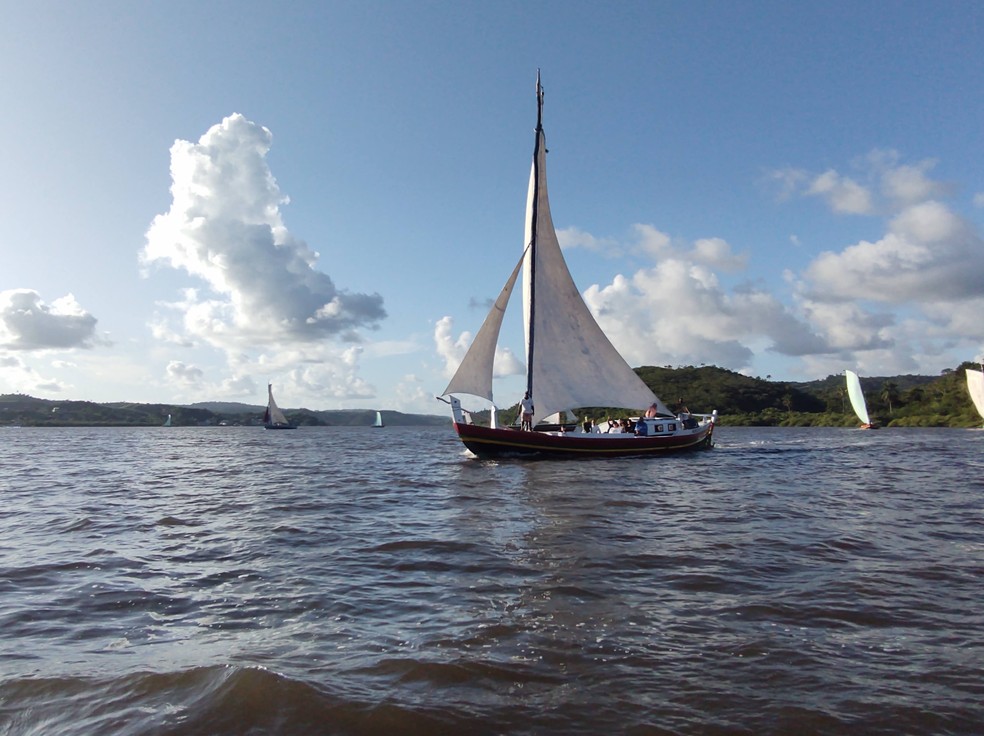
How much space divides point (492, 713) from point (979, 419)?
127 m

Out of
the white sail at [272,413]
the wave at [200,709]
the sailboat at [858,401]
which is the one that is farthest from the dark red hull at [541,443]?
the white sail at [272,413]

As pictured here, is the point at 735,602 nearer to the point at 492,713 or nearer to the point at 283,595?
the point at 492,713

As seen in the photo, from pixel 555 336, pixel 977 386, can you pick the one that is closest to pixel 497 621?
pixel 555 336

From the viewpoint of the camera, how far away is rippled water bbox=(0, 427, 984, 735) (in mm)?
5094

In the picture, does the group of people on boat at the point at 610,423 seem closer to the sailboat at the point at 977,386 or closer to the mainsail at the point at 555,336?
the mainsail at the point at 555,336

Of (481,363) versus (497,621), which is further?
(481,363)

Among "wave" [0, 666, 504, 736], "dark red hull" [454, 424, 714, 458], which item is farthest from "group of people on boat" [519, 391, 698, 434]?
"wave" [0, 666, 504, 736]

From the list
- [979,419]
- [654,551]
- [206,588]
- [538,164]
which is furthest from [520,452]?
[979,419]

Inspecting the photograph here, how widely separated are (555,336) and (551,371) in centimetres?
205

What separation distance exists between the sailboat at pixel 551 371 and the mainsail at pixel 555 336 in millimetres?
56

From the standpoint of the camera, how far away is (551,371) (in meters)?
35.9

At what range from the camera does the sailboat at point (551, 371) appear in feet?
109

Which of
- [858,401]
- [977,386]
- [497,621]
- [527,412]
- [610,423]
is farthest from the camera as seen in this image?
[858,401]

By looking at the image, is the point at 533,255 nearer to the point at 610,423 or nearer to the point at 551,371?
the point at 551,371
